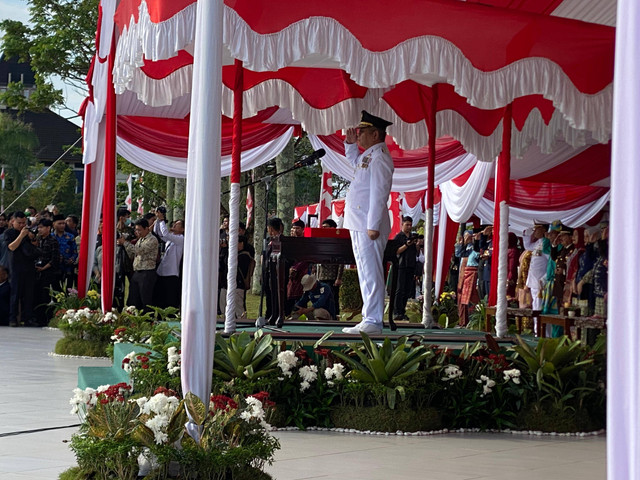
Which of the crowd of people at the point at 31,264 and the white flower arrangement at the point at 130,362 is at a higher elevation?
the crowd of people at the point at 31,264

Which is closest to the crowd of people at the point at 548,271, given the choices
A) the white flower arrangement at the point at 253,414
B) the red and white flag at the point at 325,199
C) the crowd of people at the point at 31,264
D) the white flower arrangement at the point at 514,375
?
the red and white flag at the point at 325,199

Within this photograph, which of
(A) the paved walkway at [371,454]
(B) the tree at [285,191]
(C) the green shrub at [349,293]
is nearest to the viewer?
(A) the paved walkway at [371,454]

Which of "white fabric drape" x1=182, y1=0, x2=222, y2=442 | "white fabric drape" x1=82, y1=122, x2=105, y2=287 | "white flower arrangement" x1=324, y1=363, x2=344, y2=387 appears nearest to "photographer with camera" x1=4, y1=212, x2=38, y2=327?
"white fabric drape" x1=82, y1=122, x2=105, y2=287

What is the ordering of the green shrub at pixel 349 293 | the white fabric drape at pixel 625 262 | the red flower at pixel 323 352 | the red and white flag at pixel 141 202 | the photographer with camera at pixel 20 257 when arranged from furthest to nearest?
the red and white flag at pixel 141 202, the green shrub at pixel 349 293, the photographer with camera at pixel 20 257, the red flower at pixel 323 352, the white fabric drape at pixel 625 262

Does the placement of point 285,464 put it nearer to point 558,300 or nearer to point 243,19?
point 243,19

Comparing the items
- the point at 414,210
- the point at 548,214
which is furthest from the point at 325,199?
the point at 548,214

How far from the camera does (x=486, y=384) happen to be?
7.97 m

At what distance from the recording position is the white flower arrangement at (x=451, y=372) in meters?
7.90

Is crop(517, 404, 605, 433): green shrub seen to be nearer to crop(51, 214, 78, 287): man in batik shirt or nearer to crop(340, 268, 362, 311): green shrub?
crop(51, 214, 78, 287): man in batik shirt

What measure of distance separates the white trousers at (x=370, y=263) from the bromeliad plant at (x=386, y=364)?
114 centimetres

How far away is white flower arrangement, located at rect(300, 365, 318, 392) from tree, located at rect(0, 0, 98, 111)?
60.2 ft

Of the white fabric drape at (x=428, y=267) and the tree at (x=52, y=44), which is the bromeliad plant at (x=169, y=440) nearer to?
the white fabric drape at (x=428, y=267)

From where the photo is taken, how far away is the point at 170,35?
743 centimetres

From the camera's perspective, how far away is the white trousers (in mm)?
8992
